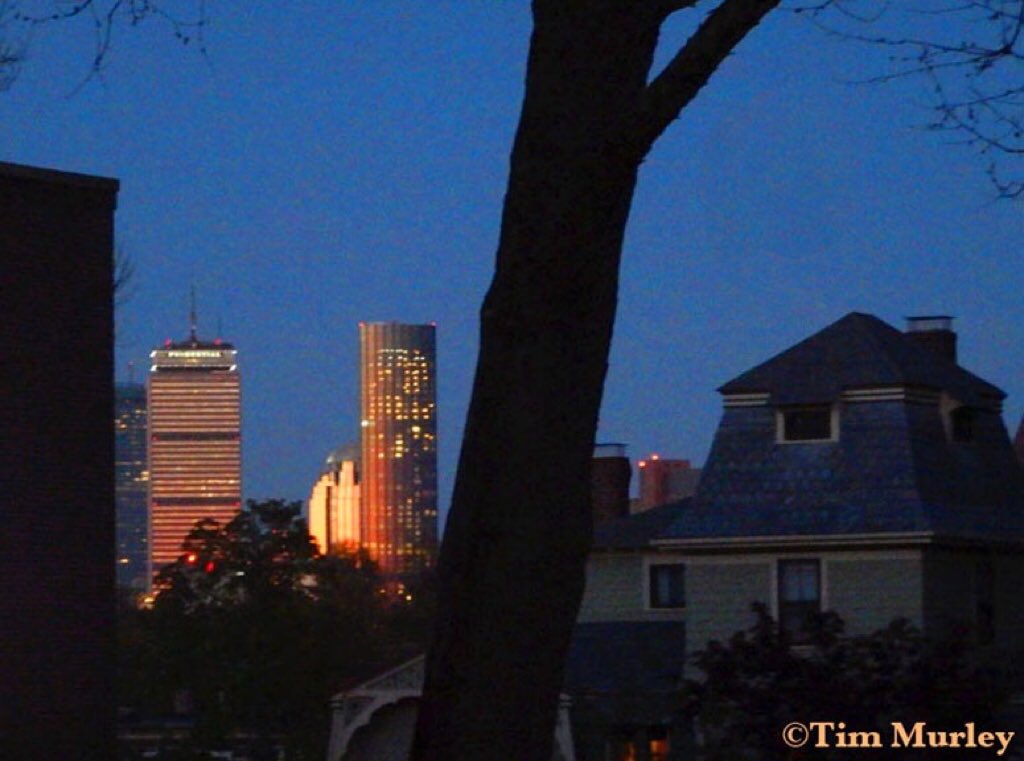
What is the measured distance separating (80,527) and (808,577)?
54.2 ft

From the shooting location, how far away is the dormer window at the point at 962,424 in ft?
132

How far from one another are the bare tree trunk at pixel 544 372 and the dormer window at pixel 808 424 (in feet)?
106

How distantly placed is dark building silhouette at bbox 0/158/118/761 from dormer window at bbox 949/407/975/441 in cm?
1967

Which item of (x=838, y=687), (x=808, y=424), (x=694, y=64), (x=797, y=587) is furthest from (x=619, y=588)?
(x=694, y=64)

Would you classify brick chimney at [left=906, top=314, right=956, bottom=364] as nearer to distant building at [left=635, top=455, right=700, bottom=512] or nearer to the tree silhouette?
the tree silhouette

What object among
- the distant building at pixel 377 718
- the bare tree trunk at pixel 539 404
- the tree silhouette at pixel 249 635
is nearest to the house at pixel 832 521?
the distant building at pixel 377 718

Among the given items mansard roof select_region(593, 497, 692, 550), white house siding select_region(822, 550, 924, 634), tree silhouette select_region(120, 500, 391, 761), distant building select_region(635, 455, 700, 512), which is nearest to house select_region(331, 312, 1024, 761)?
white house siding select_region(822, 550, 924, 634)

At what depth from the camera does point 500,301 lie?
757 cm

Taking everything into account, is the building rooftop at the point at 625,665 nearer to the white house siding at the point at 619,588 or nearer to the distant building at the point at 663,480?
the white house siding at the point at 619,588

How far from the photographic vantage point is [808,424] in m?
39.8

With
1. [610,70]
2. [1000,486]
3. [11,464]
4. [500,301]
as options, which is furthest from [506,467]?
[1000,486]

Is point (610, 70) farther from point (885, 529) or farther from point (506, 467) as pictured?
point (885, 529)

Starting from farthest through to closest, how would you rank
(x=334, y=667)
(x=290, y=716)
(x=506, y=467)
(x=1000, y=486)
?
(x=334, y=667)
(x=290, y=716)
(x=1000, y=486)
(x=506, y=467)

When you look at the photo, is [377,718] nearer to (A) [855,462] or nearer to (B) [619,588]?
(B) [619,588]
